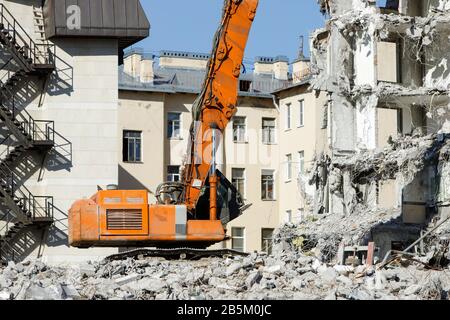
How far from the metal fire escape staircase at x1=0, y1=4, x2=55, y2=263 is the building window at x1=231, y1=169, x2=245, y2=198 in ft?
67.3

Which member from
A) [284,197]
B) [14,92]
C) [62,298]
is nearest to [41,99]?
[14,92]

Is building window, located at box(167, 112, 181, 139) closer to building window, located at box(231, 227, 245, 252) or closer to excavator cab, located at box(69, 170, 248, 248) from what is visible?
building window, located at box(231, 227, 245, 252)

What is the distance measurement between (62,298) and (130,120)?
48224 millimetres

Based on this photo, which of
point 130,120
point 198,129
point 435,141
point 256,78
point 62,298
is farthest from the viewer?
point 256,78

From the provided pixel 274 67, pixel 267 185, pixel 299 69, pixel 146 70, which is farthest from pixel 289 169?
pixel 274 67

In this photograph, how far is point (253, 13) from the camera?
3966 centimetres

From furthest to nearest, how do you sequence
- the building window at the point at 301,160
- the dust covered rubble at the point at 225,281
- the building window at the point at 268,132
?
the building window at the point at 268,132
the building window at the point at 301,160
the dust covered rubble at the point at 225,281

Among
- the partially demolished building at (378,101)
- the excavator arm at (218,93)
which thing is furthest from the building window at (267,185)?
the excavator arm at (218,93)

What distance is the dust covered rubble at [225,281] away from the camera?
1064 inches

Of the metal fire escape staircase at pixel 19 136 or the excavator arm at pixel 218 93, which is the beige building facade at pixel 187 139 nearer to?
the metal fire escape staircase at pixel 19 136

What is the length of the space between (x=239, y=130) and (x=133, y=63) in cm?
718

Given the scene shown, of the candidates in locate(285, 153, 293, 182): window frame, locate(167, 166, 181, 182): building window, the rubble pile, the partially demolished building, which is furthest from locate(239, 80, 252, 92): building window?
the rubble pile

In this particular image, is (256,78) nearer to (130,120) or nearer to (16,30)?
(130,120)

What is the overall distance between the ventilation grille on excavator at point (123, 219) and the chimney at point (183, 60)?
45306mm
